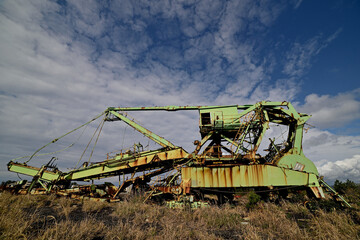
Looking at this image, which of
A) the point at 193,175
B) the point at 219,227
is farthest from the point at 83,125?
the point at 219,227

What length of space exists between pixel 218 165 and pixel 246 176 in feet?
5.03

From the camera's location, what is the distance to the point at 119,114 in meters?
12.6

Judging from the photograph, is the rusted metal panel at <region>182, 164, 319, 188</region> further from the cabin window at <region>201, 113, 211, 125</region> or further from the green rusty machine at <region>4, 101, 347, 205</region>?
the cabin window at <region>201, 113, 211, 125</region>

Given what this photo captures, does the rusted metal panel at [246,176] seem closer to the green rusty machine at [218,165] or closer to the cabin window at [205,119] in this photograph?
the green rusty machine at [218,165]

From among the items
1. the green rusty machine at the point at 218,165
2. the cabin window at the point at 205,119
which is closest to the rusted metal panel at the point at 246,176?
the green rusty machine at the point at 218,165

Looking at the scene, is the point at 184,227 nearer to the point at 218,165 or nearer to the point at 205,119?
the point at 218,165

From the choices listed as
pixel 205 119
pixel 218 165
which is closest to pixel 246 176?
pixel 218 165

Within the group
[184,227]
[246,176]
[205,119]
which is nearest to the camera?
[184,227]

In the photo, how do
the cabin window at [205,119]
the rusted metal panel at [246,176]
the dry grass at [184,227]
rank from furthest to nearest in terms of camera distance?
the cabin window at [205,119], the rusted metal panel at [246,176], the dry grass at [184,227]

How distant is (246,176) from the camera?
8242 mm

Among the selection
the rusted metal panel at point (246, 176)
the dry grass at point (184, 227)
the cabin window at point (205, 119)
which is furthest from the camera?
the cabin window at point (205, 119)

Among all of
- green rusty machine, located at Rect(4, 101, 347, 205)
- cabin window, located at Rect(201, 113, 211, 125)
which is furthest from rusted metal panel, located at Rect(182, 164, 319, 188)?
cabin window, located at Rect(201, 113, 211, 125)

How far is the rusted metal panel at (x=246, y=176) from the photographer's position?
7.83 metres

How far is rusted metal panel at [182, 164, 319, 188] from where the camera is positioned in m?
7.83
